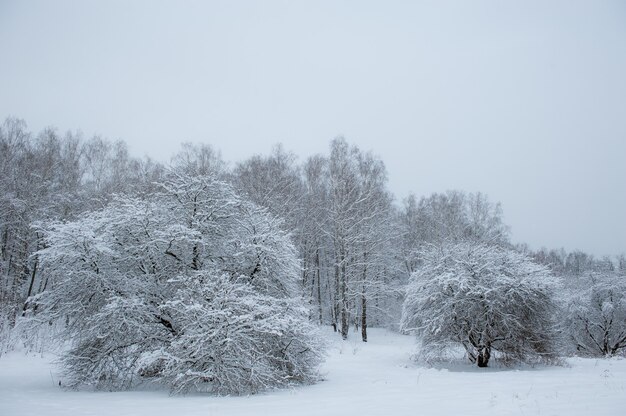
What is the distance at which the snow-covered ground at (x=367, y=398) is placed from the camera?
20.2 feet

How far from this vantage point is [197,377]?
336 inches

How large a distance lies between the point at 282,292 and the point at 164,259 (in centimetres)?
305

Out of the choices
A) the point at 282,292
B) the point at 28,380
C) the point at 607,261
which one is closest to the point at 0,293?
the point at 28,380

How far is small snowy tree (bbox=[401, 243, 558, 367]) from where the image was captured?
12578 millimetres

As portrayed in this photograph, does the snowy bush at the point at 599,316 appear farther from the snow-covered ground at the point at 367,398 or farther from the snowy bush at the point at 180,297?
the snowy bush at the point at 180,297

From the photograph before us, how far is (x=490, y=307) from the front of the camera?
12305 mm

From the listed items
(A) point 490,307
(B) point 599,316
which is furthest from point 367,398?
(B) point 599,316

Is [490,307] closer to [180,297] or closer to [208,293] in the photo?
[208,293]

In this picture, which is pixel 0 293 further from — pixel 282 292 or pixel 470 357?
pixel 470 357

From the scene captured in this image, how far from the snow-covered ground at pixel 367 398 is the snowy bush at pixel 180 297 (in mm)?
597

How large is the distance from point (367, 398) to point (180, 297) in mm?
4475

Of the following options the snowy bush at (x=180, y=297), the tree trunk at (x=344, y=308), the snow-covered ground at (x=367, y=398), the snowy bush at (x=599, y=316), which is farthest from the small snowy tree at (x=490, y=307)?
the snowy bush at (x=599, y=316)

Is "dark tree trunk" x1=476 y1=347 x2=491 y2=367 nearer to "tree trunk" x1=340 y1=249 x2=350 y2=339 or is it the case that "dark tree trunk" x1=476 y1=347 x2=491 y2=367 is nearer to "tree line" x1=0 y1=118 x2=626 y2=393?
"tree line" x1=0 y1=118 x2=626 y2=393

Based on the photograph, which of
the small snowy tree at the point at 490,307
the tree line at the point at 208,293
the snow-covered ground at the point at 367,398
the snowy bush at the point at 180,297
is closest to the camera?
the snow-covered ground at the point at 367,398
